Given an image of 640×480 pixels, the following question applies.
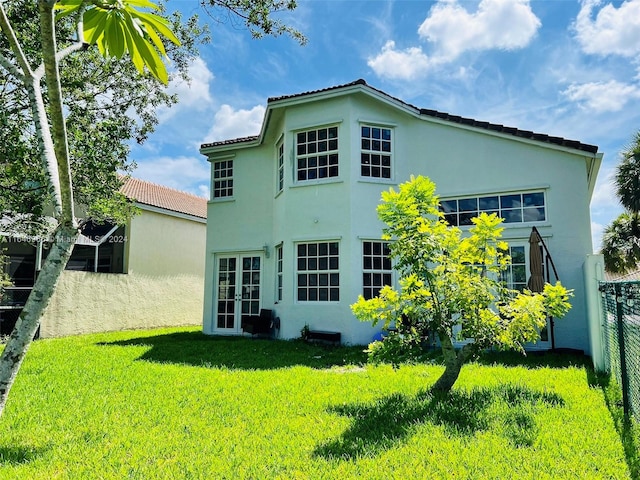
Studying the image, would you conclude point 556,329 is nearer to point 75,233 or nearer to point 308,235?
point 308,235

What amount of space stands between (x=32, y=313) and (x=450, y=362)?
18.3 feet

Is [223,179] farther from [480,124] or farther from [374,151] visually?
[480,124]

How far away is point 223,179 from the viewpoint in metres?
16.6

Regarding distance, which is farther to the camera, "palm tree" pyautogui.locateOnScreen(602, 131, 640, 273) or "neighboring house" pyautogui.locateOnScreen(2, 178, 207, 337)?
"palm tree" pyautogui.locateOnScreen(602, 131, 640, 273)

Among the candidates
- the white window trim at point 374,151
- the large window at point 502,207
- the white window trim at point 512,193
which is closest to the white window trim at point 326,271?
the white window trim at point 374,151

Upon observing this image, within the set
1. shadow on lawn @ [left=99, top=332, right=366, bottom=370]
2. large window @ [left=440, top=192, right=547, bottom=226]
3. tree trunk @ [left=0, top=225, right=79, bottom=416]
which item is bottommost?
shadow on lawn @ [left=99, top=332, right=366, bottom=370]

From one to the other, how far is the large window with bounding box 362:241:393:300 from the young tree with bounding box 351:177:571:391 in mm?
6019

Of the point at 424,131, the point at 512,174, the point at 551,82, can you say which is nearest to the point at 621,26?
the point at 551,82

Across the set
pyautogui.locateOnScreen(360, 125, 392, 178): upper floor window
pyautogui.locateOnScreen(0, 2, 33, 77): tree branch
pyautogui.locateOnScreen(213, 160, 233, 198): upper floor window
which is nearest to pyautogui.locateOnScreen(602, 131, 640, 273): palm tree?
pyautogui.locateOnScreen(360, 125, 392, 178): upper floor window

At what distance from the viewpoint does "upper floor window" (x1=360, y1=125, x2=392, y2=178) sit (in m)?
13.3

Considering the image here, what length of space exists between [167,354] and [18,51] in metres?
9.23

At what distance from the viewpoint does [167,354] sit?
35.2 ft

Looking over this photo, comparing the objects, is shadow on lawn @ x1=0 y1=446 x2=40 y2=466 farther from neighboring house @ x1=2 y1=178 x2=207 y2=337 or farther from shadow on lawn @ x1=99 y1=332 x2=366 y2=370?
neighboring house @ x1=2 y1=178 x2=207 y2=337

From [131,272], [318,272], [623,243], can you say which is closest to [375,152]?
[318,272]
